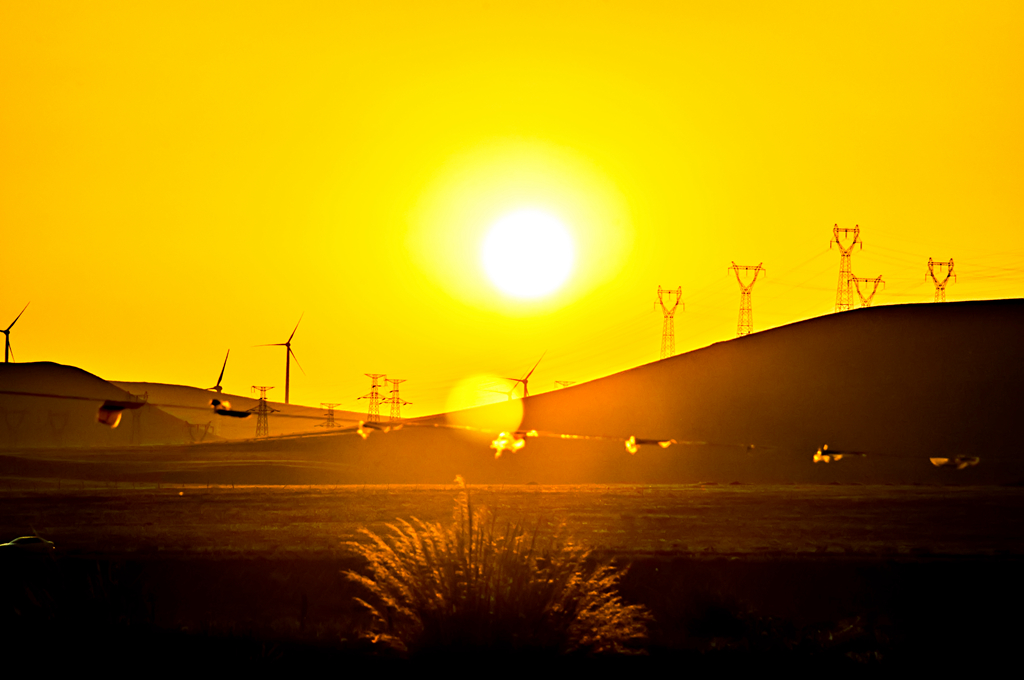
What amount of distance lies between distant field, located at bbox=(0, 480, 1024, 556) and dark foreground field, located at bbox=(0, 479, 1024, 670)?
34cm

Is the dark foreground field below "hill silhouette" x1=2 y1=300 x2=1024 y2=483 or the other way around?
below

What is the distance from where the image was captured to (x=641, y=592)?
23.5 meters

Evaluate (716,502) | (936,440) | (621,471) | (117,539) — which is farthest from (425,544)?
(936,440)

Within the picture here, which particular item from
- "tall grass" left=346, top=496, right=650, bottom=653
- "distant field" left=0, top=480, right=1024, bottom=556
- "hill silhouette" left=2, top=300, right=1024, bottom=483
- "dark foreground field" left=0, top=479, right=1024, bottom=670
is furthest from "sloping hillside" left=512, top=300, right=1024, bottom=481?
"tall grass" left=346, top=496, right=650, bottom=653

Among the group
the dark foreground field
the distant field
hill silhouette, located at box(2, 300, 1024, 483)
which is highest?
hill silhouette, located at box(2, 300, 1024, 483)

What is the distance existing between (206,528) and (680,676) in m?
33.4

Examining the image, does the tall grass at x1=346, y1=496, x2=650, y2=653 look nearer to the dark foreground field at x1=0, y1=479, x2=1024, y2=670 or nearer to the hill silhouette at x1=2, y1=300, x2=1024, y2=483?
the dark foreground field at x1=0, y1=479, x2=1024, y2=670

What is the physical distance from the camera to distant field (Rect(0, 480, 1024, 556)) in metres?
35.3

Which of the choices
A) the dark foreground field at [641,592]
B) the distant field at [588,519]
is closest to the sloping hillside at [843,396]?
the distant field at [588,519]

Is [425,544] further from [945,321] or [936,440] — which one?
[945,321]

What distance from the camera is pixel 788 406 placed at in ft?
458

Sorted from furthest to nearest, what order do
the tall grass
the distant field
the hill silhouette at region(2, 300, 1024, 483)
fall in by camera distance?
the hill silhouette at region(2, 300, 1024, 483) → the distant field → the tall grass

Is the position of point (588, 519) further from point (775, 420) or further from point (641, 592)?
point (775, 420)

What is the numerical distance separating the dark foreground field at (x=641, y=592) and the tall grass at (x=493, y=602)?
0.54m
